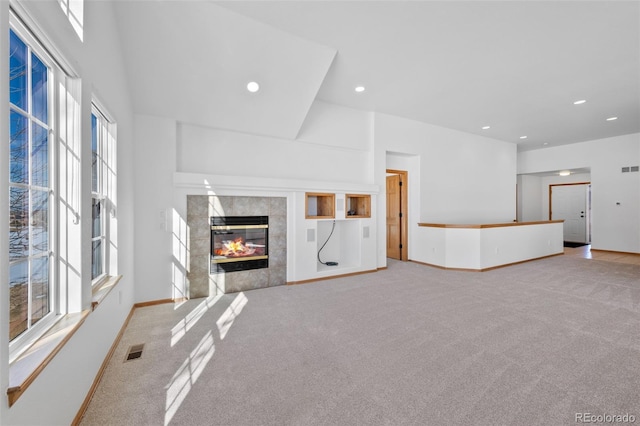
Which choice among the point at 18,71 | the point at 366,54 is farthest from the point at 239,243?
the point at 366,54

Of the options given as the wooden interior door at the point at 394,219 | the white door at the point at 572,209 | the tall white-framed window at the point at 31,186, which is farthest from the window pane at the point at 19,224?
the white door at the point at 572,209

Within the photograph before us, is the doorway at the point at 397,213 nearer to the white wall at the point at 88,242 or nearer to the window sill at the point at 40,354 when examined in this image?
the white wall at the point at 88,242

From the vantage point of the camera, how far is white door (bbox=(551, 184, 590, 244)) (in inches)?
367

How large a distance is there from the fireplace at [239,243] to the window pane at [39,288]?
228 centimetres

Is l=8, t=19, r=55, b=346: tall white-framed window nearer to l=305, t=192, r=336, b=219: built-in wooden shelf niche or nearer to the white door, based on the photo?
l=305, t=192, r=336, b=219: built-in wooden shelf niche

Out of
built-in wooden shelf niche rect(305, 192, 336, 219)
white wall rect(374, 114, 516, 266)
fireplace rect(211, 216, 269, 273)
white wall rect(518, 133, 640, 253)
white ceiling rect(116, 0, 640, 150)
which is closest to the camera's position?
white ceiling rect(116, 0, 640, 150)

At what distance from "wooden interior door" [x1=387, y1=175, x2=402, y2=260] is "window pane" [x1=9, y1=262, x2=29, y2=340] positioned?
19.9 feet

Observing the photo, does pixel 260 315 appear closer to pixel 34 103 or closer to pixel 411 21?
pixel 34 103

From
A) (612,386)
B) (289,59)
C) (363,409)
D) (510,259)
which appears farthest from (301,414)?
(510,259)

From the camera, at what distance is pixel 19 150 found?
1.39 m

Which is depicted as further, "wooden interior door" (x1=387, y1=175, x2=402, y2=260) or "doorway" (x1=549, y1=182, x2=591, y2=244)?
"doorway" (x1=549, y1=182, x2=591, y2=244)

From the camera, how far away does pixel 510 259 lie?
19.1ft

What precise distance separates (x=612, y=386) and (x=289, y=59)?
4.27 m

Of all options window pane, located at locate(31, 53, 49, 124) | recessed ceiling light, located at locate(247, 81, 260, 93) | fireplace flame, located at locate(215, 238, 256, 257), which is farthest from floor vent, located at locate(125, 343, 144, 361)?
recessed ceiling light, located at locate(247, 81, 260, 93)
